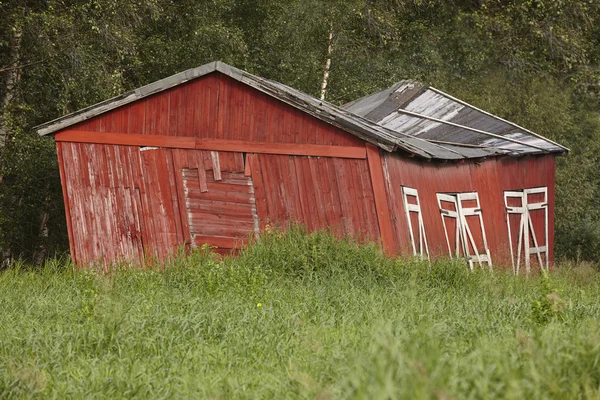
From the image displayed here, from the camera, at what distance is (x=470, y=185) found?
16.6 m

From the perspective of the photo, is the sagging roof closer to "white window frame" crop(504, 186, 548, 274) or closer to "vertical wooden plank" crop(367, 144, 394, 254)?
"vertical wooden plank" crop(367, 144, 394, 254)

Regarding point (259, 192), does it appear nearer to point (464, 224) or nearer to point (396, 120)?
point (464, 224)

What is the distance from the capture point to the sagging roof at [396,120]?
13.9 metres

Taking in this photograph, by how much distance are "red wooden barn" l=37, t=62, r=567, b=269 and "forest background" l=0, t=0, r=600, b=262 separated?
3.56 m

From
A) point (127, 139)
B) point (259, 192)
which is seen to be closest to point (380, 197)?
point (259, 192)

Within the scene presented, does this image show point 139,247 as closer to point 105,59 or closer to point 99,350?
point 105,59

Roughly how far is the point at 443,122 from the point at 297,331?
12.1m

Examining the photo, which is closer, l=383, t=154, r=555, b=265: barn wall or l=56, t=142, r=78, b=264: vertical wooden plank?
l=383, t=154, r=555, b=265: barn wall

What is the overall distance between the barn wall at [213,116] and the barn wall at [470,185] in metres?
1.56

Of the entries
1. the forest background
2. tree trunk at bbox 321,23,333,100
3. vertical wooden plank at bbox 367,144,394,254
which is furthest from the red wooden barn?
tree trunk at bbox 321,23,333,100

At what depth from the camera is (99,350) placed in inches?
281

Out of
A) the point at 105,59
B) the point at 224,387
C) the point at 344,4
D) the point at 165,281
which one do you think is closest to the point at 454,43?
the point at 344,4

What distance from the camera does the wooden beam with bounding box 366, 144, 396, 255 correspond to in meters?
13.6

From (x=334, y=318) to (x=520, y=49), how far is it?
22.5 meters
